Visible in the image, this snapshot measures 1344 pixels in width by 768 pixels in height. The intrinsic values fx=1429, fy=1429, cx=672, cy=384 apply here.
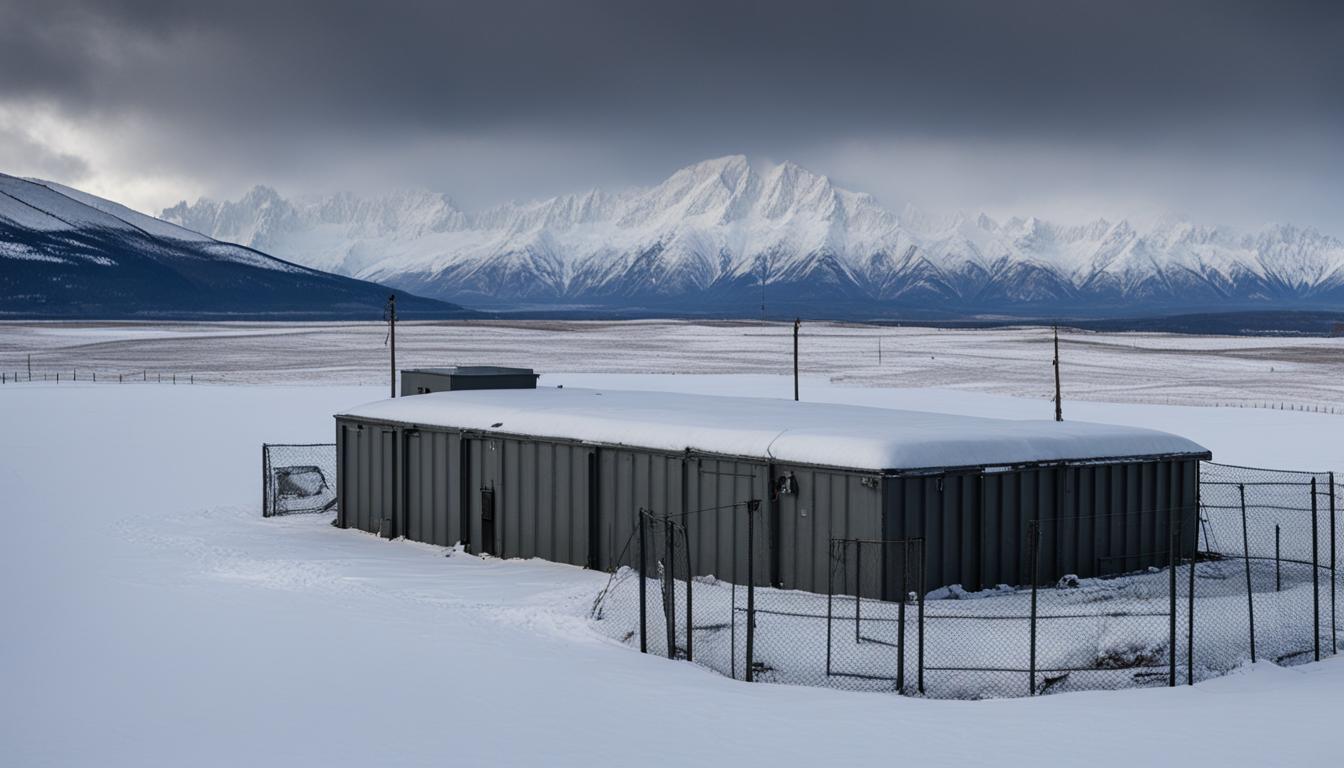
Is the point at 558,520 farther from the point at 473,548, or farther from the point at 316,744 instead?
the point at 316,744

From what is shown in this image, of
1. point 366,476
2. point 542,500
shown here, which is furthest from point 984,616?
point 366,476

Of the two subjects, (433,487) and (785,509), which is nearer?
(785,509)

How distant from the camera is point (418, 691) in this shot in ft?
60.6

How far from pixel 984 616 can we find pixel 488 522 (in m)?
13.1

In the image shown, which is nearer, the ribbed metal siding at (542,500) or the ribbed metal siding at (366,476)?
the ribbed metal siding at (542,500)

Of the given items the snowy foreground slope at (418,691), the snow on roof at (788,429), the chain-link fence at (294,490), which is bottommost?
the snowy foreground slope at (418,691)

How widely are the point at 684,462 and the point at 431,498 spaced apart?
27.6ft

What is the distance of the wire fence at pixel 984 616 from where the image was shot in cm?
1930

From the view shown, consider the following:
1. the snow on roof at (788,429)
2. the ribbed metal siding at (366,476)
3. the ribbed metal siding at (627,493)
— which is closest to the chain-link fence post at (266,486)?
the ribbed metal siding at (366,476)

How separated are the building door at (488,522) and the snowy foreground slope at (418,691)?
0.95 metres

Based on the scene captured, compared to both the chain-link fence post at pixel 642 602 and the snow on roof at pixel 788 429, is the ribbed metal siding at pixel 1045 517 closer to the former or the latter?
the snow on roof at pixel 788 429

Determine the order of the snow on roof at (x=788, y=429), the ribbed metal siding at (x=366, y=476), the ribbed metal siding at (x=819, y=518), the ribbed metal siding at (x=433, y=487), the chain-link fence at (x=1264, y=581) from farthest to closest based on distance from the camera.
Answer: the ribbed metal siding at (x=366, y=476), the ribbed metal siding at (x=433, y=487), the snow on roof at (x=788, y=429), the ribbed metal siding at (x=819, y=518), the chain-link fence at (x=1264, y=581)

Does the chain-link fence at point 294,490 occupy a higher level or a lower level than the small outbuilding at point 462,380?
lower

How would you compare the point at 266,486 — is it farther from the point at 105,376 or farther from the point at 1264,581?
the point at 105,376
